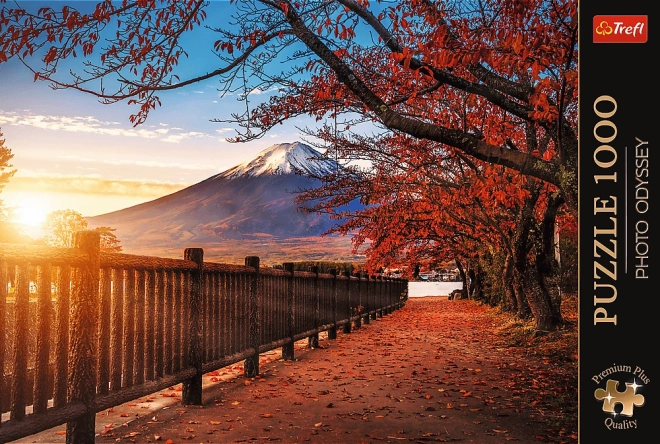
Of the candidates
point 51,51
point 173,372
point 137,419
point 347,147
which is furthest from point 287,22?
point 347,147

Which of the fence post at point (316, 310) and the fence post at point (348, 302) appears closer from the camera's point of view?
the fence post at point (316, 310)

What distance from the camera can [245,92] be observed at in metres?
8.12

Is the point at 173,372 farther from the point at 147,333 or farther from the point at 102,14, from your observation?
the point at 102,14

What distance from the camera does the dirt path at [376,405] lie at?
219 inches

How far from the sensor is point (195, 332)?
692 centimetres

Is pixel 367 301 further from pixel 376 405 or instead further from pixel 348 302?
pixel 376 405

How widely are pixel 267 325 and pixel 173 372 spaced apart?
3105 millimetres

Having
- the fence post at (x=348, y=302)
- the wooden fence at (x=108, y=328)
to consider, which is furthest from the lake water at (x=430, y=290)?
the wooden fence at (x=108, y=328)
